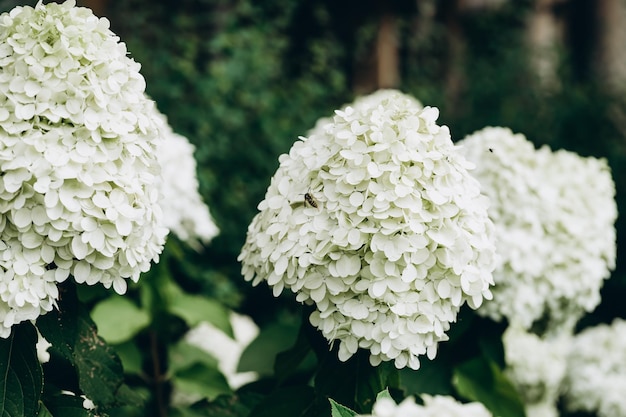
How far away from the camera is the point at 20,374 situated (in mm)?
1693

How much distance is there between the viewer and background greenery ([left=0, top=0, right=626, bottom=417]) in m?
2.49

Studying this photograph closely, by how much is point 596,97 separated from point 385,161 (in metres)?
5.46

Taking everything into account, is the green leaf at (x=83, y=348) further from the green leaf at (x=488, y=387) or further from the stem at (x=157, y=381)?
the green leaf at (x=488, y=387)

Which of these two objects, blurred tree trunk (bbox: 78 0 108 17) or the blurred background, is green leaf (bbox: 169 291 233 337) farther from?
blurred tree trunk (bbox: 78 0 108 17)

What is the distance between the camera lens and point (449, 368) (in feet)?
8.20

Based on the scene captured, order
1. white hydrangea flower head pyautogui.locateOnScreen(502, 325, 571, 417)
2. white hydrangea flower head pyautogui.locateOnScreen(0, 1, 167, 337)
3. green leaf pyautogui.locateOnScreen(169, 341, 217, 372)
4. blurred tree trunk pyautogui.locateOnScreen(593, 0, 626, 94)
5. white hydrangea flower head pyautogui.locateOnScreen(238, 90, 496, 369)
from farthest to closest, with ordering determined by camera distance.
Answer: blurred tree trunk pyautogui.locateOnScreen(593, 0, 626, 94) → white hydrangea flower head pyautogui.locateOnScreen(502, 325, 571, 417) → green leaf pyautogui.locateOnScreen(169, 341, 217, 372) → white hydrangea flower head pyautogui.locateOnScreen(238, 90, 496, 369) → white hydrangea flower head pyautogui.locateOnScreen(0, 1, 167, 337)

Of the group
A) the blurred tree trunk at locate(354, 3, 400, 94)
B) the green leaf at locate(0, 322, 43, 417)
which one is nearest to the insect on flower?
the green leaf at locate(0, 322, 43, 417)

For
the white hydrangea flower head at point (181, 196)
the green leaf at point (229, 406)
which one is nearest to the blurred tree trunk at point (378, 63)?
the white hydrangea flower head at point (181, 196)

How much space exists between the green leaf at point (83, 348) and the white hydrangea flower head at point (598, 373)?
201 cm

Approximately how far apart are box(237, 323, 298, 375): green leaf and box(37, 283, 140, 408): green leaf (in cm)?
64

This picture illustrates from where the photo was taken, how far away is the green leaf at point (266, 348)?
8.20 feet

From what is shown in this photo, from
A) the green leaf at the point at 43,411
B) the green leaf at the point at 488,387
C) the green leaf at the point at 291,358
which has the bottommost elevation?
the green leaf at the point at 43,411

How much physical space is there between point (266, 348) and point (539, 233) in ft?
3.10

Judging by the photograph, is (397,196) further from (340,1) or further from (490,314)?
(340,1)
